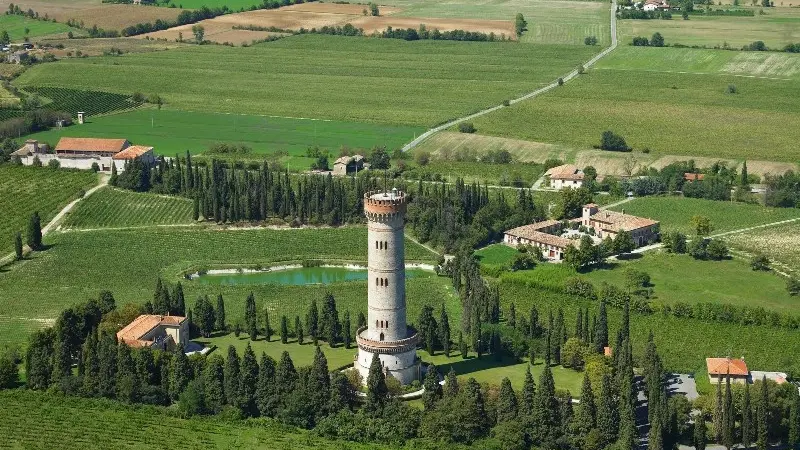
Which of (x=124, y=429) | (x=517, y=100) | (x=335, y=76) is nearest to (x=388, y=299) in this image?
(x=124, y=429)

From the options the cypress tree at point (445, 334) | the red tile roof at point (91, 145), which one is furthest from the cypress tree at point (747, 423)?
the red tile roof at point (91, 145)

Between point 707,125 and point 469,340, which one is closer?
point 469,340

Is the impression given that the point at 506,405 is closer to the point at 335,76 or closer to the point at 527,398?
the point at 527,398

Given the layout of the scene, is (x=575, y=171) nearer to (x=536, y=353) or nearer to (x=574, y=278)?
(x=574, y=278)

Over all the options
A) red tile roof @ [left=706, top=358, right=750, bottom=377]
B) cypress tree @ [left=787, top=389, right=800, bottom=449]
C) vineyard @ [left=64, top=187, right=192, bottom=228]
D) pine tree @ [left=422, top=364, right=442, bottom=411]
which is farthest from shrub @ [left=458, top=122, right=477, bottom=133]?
cypress tree @ [left=787, top=389, right=800, bottom=449]

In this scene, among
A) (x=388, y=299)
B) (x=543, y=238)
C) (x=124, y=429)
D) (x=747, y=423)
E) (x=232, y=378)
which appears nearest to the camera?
(x=747, y=423)

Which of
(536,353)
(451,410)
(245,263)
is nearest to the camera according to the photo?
(451,410)

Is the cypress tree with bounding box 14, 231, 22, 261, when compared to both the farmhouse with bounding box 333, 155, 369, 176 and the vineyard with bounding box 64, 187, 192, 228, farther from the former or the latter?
the farmhouse with bounding box 333, 155, 369, 176

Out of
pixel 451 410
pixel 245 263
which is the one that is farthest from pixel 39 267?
pixel 451 410
